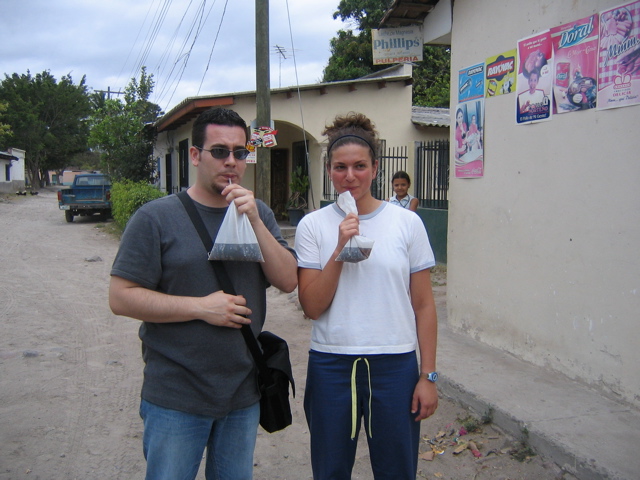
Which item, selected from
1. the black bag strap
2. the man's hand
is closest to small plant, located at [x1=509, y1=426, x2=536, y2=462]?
the black bag strap

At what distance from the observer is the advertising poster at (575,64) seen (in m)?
4.11

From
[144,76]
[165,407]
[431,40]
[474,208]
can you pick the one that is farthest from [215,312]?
[144,76]

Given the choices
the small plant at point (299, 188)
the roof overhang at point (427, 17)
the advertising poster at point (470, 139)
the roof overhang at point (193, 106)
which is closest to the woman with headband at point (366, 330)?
the advertising poster at point (470, 139)

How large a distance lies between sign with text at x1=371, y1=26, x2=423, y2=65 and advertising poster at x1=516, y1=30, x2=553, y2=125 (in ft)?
6.66

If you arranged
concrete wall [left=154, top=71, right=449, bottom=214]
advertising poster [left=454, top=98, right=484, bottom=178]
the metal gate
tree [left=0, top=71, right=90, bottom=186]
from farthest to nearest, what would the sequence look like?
tree [left=0, top=71, right=90, bottom=186], concrete wall [left=154, top=71, right=449, bottom=214], the metal gate, advertising poster [left=454, top=98, right=484, bottom=178]

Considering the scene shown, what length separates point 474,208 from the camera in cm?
558

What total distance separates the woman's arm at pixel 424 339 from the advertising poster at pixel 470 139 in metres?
3.41

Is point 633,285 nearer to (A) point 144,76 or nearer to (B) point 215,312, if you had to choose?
(B) point 215,312

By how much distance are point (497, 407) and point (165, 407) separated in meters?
2.69

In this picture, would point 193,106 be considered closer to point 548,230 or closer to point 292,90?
point 292,90

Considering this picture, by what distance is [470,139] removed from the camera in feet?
18.4

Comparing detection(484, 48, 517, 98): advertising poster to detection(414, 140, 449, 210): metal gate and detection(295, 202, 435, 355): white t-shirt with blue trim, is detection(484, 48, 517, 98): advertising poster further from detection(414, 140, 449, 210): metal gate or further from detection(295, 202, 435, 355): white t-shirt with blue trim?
detection(414, 140, 449, 210): metal gate

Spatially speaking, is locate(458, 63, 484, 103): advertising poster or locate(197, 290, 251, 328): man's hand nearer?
locate(197, 290, 251, 328): man's hand

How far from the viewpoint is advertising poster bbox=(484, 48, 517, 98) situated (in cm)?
500
